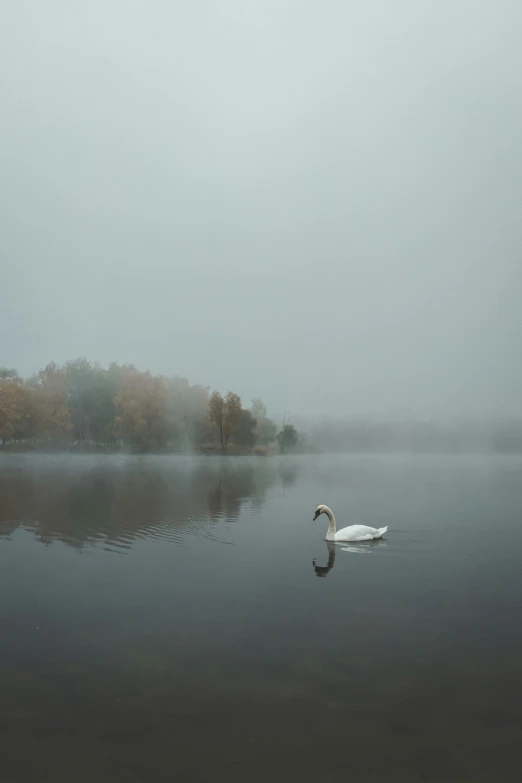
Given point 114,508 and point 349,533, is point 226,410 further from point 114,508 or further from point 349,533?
point 349,533

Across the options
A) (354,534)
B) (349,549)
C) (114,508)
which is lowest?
(349,549)

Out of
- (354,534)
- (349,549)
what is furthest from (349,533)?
(349,549)

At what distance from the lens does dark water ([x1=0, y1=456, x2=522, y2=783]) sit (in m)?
7.48

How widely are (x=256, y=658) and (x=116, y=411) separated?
120 meters

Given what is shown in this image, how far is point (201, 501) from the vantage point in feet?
124

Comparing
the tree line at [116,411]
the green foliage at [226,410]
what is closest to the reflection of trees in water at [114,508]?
the tree line at [116,411]

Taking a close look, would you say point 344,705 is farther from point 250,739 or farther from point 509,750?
point 509,750

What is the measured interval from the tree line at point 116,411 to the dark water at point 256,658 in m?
93.8

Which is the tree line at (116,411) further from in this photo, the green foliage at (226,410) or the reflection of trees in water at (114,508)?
the reflection of trees in water at (114,508)

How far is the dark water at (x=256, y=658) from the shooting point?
748cm

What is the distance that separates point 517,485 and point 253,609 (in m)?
50.2

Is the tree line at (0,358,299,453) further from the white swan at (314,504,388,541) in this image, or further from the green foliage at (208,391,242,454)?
the white swan at (314,504,388,541)

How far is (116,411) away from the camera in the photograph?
126m

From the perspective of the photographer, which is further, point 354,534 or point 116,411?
point 116,411
